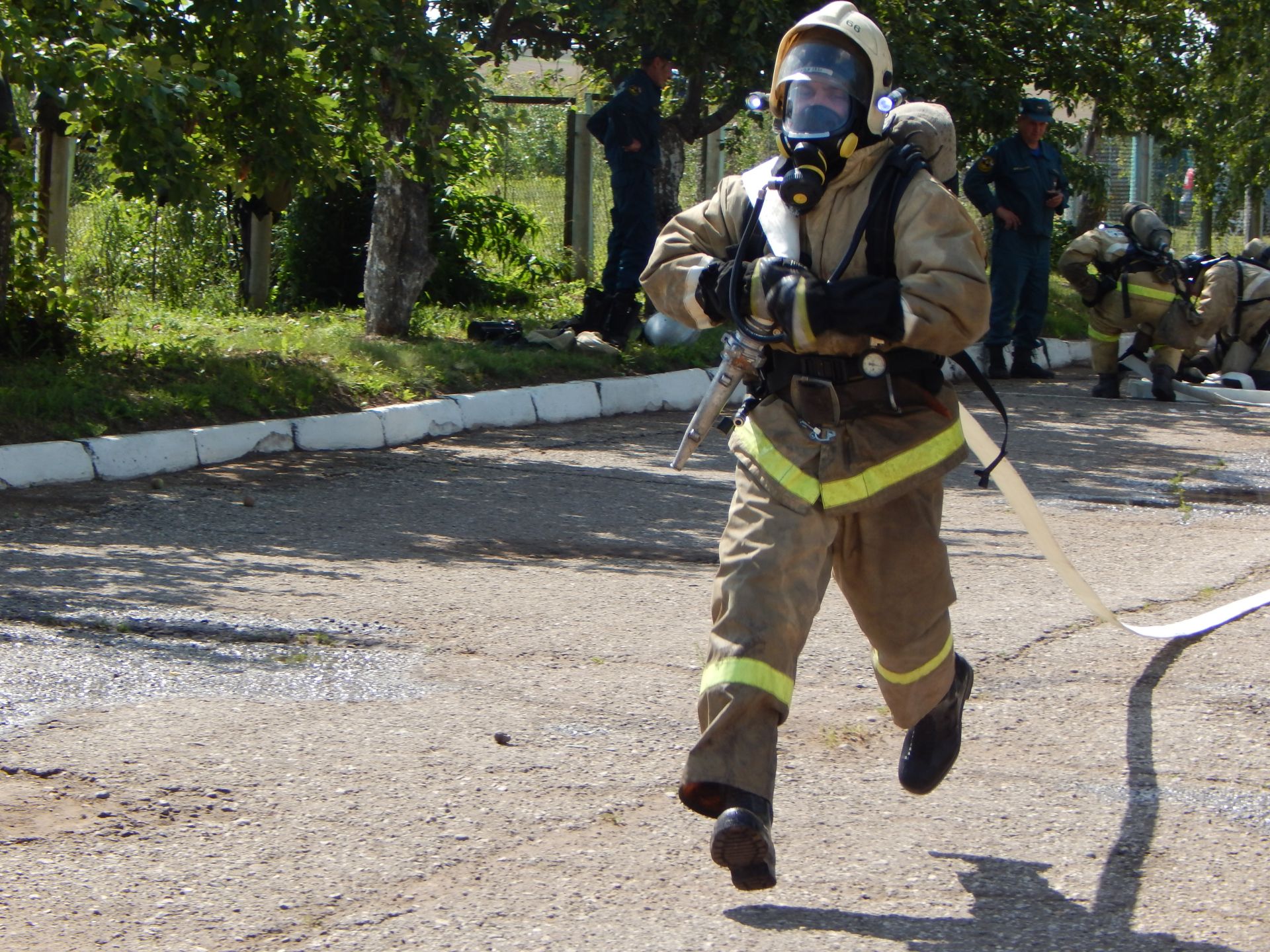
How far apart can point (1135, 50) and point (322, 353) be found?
8.44 metres

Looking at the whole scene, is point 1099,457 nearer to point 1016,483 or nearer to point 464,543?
point 464,543

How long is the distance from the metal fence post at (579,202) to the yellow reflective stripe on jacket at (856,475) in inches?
480

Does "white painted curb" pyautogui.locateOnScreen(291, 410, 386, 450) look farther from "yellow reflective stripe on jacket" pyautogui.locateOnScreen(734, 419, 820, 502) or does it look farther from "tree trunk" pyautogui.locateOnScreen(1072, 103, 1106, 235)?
"tree trunk" pyautogui.locateOnScreen(1072, 103, 1106, 235)

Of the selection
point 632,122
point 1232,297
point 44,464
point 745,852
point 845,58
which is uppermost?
point 632,122

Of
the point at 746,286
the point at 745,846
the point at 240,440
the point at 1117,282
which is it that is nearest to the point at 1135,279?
the point at 1117,282

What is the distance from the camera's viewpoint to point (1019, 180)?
11656 mm

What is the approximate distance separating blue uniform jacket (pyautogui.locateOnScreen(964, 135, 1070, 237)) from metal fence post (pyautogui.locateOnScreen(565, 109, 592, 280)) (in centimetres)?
456

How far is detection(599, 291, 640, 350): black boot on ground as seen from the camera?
11242mm

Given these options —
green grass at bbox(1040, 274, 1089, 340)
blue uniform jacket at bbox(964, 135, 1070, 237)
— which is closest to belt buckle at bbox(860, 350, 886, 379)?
blue uniform jacket at bbox(964, 135, 1070, 237)

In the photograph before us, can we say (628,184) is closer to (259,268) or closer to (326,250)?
(326,250)

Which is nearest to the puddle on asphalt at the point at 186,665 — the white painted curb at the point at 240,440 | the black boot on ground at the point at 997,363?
the white painted curb at the point at 240,440

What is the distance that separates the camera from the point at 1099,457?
8.80 metres

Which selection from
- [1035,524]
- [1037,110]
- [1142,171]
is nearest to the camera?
[1035,524]

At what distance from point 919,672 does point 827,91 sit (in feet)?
3.86
